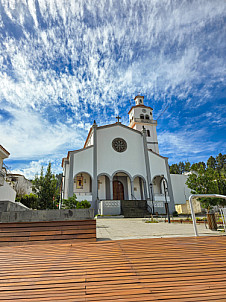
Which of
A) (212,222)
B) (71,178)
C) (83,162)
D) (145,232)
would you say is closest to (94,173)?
(83,162)

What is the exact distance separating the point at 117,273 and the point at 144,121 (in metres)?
32.0

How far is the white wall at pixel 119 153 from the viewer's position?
2239cm

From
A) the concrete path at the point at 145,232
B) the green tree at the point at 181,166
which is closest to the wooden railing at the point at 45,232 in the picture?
the concrete path at the point at 145,232

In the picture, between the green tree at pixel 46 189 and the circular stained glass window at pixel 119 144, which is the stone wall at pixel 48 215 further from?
the circular stained glass window at pixel 119 144

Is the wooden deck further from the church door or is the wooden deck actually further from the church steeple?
the church steeple

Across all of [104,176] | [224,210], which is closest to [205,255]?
[224,210]

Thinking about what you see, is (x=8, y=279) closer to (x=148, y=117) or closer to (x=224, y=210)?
(x=224, y=210)

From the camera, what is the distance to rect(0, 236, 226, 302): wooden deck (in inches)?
80.3

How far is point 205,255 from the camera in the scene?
341cm

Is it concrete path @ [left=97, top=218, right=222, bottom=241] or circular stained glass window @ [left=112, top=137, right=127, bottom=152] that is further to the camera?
circular stained glass window @ [left=112, top=137, right=127, bottom=152]

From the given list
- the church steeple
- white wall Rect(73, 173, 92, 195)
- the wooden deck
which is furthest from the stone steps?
the church steeple

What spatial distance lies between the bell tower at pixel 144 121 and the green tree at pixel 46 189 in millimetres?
19575

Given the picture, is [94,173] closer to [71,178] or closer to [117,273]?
[71,178]

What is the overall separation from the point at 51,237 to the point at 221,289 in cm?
386
